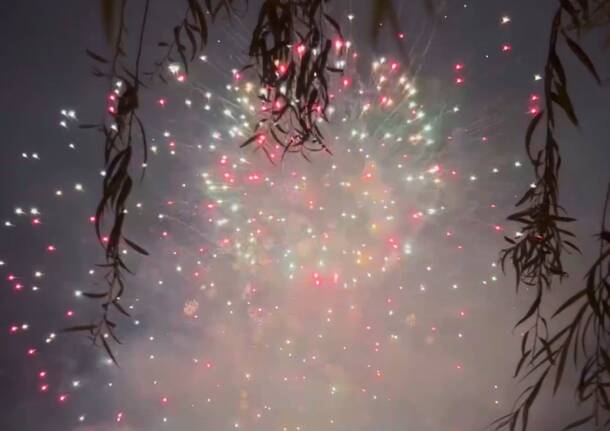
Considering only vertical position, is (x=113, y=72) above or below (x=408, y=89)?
below

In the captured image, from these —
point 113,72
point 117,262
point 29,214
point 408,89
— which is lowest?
point 117,262

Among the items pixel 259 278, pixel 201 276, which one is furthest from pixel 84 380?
pixel 259 278

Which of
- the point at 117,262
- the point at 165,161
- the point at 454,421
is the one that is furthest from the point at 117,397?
the point at 117,262

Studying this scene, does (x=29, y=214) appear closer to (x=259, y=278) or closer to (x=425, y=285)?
(x=259, y=278)

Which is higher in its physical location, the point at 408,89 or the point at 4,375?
the point at 408,89

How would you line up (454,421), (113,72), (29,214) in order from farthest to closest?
(454,421), (29,214), (113,72)

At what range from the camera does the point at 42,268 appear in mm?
3670

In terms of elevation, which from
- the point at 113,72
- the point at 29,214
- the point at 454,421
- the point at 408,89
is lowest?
the point at 113,72

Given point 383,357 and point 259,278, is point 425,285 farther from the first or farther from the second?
point 259,278

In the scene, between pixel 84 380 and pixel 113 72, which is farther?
pixel 84 380

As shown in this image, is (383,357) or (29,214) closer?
(29,214)

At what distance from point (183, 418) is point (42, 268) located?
5.46 feet

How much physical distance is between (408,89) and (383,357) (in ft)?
7.48

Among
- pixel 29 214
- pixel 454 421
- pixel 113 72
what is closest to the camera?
pixel 113 72
